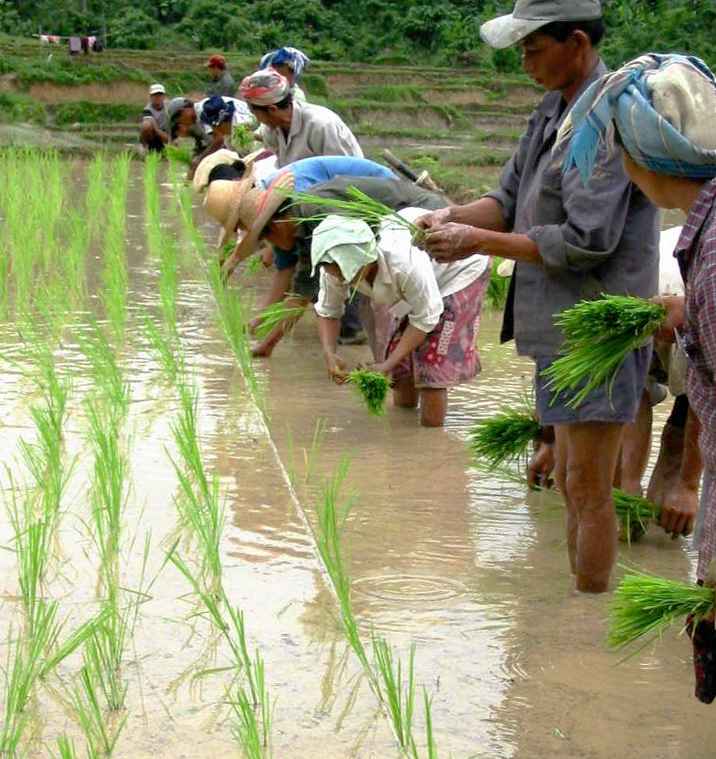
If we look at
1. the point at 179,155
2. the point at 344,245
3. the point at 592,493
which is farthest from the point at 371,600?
the point at 179,155

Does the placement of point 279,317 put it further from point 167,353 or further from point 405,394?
point 405,394

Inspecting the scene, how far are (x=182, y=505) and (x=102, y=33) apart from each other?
24.6m

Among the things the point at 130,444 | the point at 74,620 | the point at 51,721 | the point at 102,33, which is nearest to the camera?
the point at 51,721

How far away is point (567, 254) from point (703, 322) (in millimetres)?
998

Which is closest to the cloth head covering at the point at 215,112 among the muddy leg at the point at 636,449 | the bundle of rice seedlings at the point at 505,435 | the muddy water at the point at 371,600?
the muddy water at the point at 371,600

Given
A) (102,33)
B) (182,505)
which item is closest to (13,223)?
(182,505)

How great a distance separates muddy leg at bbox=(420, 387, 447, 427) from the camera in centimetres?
485

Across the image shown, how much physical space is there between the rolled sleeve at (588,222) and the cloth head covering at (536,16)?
0.26m

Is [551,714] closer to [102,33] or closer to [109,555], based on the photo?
[109,555]

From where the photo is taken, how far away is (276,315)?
208 inches

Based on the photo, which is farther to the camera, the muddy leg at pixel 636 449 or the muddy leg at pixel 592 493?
the muddy leg at pixel 636 449

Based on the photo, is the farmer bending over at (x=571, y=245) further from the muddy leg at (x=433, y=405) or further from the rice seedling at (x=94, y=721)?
the muddy leg at (x=433, y=405)

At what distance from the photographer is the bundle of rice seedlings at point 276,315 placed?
4.86m

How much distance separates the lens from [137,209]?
10984mm
